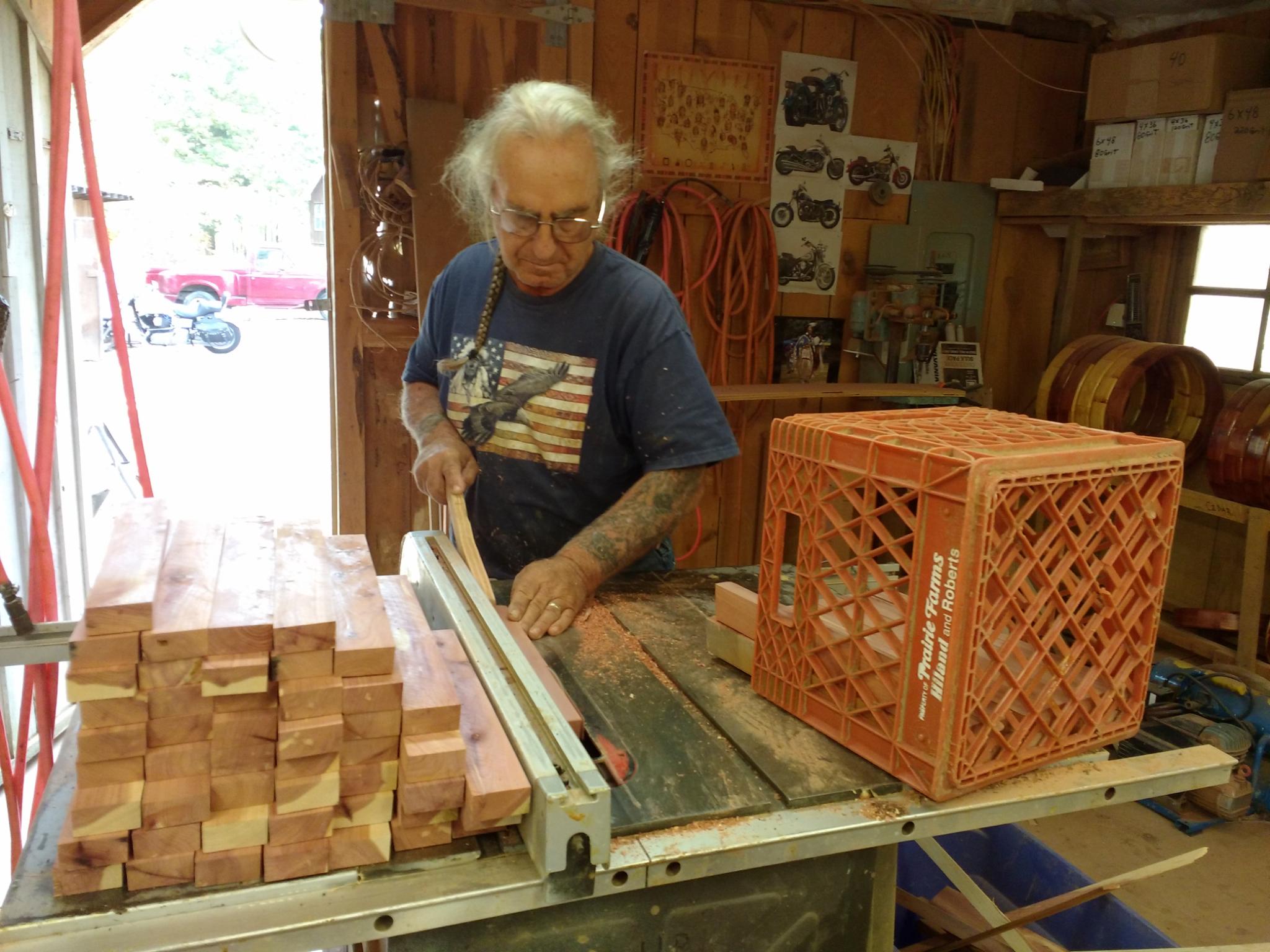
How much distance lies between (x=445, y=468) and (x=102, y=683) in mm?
958

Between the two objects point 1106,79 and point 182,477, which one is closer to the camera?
point 1106,79

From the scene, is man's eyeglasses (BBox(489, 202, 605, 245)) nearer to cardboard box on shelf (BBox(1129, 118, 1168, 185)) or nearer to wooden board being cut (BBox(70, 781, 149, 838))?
wooden board being cut (BBox(70, 781, 149, 838))

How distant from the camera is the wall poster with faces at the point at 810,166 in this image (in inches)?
147

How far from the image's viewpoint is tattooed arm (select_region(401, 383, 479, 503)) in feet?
5.87

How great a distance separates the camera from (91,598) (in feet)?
2.93

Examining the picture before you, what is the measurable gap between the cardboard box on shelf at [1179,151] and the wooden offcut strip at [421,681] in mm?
3374

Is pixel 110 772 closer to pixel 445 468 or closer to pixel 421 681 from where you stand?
pixel 421 681

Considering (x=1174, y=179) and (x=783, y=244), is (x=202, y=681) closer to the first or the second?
(x=783, y=244)

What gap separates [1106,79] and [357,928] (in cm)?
395

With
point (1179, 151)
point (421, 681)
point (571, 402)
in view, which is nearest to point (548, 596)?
point (571, 402)

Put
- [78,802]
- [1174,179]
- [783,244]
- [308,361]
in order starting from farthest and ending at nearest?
1. [308,361]
2. [783,244]
3. [1174,179]
4. [78,802]

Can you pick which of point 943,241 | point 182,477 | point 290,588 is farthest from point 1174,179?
point 182,477

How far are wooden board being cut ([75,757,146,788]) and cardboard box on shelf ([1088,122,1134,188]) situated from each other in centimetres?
383

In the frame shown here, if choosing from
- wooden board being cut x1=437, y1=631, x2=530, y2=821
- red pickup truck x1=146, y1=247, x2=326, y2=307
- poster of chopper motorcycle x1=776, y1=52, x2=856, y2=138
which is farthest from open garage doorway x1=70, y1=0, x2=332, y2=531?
wooden board being cut x1=437, y1=631, x2=530, y2=821
